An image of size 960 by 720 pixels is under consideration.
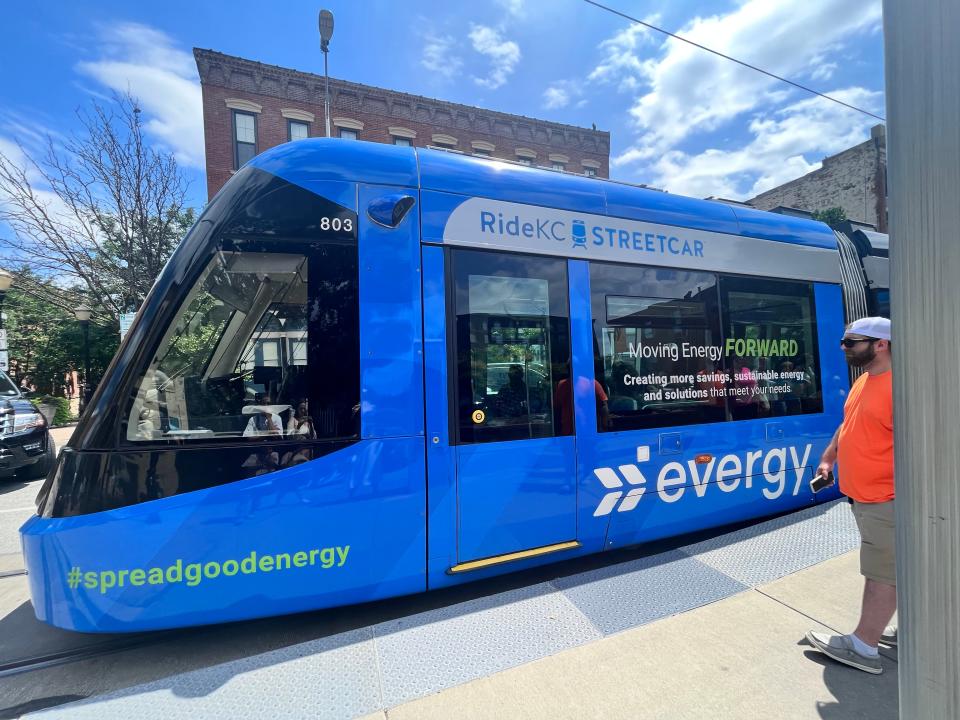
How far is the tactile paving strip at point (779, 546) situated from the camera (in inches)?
126

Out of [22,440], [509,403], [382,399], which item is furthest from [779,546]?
[22,440]

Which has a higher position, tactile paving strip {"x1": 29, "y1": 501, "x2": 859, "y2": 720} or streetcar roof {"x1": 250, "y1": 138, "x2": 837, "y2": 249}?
streetcar roof {"x1": 250, "y1": 138, "x2": 837, "y2": 249}

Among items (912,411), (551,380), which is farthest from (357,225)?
A: (912,411)

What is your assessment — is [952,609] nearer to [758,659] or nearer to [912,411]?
[912,411]

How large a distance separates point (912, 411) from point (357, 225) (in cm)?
266

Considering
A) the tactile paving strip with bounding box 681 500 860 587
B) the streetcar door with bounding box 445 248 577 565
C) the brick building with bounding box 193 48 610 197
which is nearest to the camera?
the streetcar door with bounding box 445 248 577 565

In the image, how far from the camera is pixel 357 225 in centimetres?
283

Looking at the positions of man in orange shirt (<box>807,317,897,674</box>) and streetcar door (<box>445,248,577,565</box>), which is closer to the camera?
man in orange shirt (<box>807,317,897,674</box>)

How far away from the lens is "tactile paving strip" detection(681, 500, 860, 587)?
126 inches

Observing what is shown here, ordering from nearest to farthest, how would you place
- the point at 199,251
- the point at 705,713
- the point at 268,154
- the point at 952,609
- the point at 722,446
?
1. the point at 952,609
2. the point at 705,713
3. the point at 199,251
4. the point at 268,154
5. the point at 722,446

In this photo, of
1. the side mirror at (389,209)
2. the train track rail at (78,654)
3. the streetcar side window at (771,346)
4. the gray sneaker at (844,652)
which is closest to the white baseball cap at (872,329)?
the streetcar side window at (771,346)

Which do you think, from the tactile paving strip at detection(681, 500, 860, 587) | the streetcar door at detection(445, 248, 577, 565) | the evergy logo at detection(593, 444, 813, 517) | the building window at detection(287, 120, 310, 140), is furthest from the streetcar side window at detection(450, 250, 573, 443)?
the building window at detection(287, 120, 310, 140)

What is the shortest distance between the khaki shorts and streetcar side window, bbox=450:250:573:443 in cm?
164

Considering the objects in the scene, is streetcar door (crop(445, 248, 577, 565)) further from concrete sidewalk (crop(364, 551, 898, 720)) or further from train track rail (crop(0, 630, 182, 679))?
train track rail (crop(0, 630, 182, 679))
